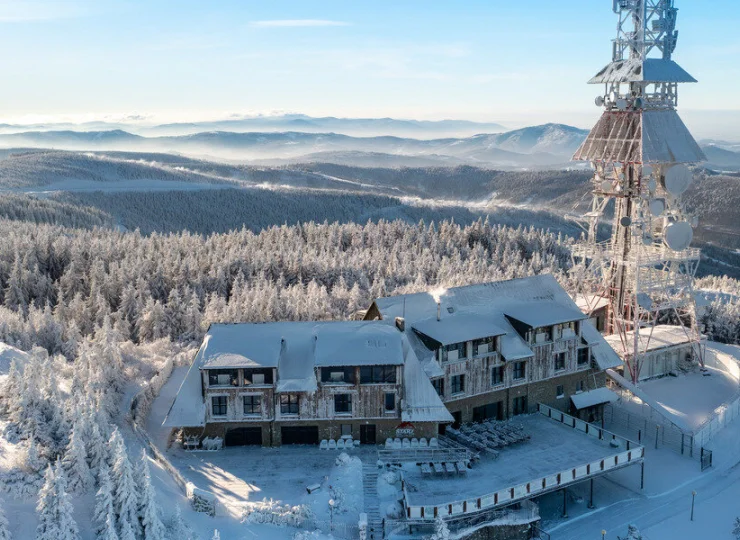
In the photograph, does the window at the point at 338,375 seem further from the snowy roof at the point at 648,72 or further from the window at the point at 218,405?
the snowy roof at the point at 648,72

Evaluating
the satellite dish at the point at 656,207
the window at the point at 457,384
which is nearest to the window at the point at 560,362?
the window at the point at 457,384

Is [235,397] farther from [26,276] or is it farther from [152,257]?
[152,257]

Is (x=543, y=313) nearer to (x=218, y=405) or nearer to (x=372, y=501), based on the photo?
(x=372, y=501)

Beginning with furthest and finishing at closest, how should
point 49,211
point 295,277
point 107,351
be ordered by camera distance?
point 49,211 < point 295,277 < point 107,351

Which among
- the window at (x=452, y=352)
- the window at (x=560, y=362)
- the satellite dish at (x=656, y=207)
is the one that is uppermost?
the satellite dish at (x=656, y=207)

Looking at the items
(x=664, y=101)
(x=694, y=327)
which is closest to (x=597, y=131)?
(x=664, y=101)
